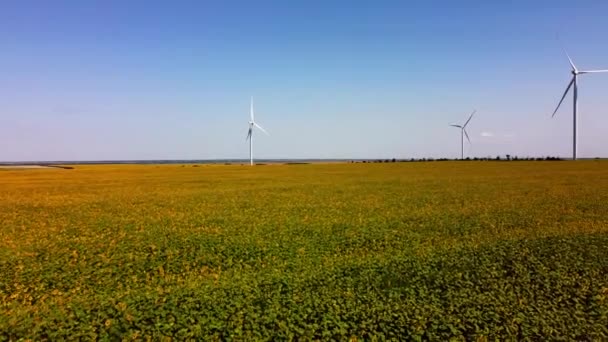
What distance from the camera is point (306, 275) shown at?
9.52 meters

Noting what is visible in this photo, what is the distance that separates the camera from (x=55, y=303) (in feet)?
25.8

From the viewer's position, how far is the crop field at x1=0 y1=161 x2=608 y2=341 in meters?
6.99

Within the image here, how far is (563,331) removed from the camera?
22.4 feet

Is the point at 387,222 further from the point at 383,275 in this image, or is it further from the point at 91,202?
the point at 91,202

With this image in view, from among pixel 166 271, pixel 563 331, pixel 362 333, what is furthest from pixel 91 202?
pixel 563 331

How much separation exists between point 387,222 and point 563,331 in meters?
9.31

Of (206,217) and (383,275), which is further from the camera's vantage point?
(206,217)

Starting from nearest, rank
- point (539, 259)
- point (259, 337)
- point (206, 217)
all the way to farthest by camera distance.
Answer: point (259, 337), point (539, 259), point (206, 217)

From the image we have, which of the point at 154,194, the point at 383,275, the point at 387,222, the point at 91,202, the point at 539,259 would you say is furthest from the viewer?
the point at 154,194

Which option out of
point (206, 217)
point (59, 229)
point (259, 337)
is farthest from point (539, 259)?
point (59, 229)

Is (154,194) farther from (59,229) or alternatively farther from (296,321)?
(296,321)

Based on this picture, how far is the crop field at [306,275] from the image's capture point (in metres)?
6.99

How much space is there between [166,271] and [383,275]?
4819 mm

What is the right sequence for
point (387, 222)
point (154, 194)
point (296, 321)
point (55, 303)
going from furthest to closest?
point (154, 194) → point (387, 222) → point (55, 303) → point (296, 321)
